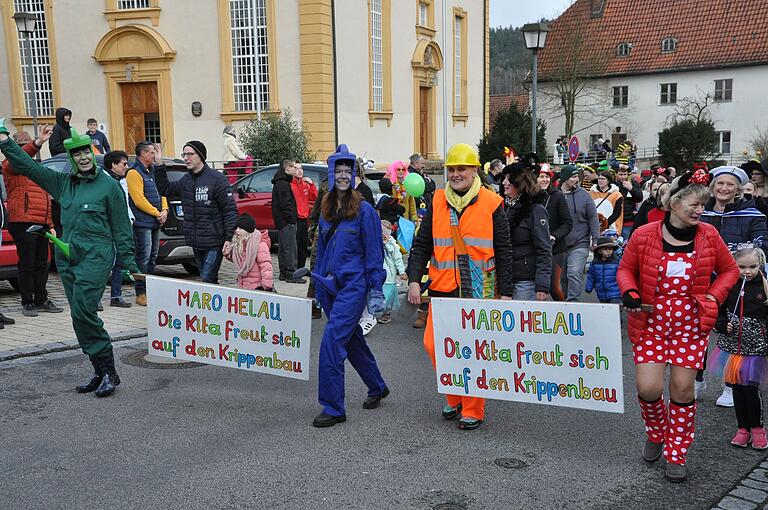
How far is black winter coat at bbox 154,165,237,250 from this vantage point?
8.25 meters

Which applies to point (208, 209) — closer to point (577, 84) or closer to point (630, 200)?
point (630, 200)

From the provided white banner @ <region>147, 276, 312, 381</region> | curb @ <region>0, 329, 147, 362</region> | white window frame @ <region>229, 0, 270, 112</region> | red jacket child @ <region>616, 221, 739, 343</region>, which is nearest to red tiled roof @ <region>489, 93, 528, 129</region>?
white window frame @ <region>229, 0, 270, 112</region>

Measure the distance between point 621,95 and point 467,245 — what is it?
169ft

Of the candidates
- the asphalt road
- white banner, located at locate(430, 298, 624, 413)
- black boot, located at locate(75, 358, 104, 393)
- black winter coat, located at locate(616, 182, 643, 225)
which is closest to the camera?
the asphalt road

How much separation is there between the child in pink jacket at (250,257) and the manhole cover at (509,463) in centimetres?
418

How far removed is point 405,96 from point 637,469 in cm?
2710

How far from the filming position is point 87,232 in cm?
621

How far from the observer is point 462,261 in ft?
18.4

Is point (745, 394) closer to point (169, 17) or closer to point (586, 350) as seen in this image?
point (586, 350)

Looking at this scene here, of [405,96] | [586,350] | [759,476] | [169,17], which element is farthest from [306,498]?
[405,96]

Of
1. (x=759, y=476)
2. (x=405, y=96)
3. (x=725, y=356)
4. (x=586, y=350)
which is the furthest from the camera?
(x=405, y=96)

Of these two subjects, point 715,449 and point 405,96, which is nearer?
point 715,449

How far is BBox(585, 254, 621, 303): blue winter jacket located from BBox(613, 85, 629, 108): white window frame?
1867 inches

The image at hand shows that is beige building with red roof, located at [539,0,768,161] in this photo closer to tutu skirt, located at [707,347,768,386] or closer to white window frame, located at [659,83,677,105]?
white window frame, located at [659,83,677,105]
